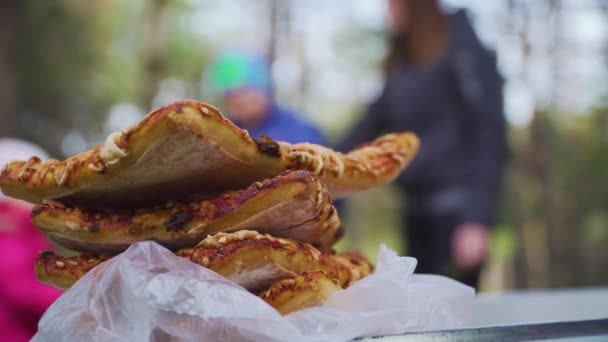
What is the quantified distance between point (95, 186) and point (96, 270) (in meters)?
0.12

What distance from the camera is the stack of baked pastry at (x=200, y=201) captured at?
74cm

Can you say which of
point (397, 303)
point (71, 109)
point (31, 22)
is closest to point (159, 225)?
point (397, 303)

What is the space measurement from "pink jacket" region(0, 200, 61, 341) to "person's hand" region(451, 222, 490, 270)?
130 centimetres

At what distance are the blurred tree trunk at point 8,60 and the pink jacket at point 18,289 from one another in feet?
8.87

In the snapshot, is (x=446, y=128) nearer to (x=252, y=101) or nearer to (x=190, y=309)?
(x=252, y=101)

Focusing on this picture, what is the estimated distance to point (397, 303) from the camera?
0.88 m

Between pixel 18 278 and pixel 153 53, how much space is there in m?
9.46

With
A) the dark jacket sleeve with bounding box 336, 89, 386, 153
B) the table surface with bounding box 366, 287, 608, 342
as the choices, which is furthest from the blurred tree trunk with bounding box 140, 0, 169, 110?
the table surface with bounding box 366, 287, 608, 342

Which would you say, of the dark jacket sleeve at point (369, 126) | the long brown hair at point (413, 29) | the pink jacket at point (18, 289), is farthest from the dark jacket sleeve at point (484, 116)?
the pink jacket at point (18, 289)

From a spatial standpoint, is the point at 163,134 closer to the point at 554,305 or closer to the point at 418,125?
the point at 554,305

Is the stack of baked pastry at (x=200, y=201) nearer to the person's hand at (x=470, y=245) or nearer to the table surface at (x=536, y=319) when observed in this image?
the table surface at (x=536, y=319)

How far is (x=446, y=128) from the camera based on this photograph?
2.63 m

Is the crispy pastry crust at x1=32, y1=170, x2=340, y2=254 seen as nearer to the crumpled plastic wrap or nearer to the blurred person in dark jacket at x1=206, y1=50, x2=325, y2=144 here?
the crumpled plastic wrap

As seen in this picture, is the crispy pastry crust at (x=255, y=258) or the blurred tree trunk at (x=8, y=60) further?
the blurred tree trunk at (x=8, y=60)
